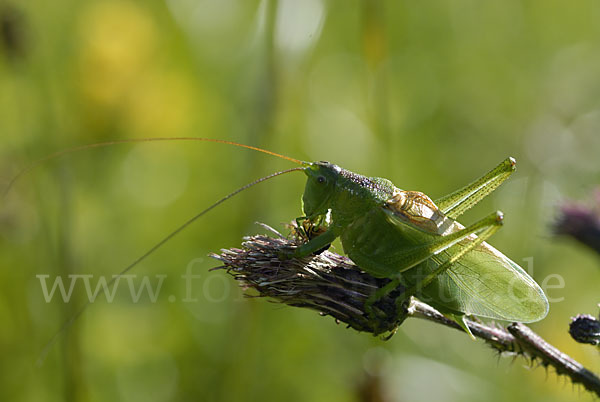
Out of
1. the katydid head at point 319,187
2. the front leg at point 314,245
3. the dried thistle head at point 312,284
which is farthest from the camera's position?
the katydid head at point 319,187

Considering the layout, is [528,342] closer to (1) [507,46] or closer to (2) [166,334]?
(2) [166,334]

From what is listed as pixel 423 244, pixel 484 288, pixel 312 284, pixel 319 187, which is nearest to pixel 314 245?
pixel 312 284

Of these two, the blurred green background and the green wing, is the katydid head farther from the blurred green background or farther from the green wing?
the blurred green background

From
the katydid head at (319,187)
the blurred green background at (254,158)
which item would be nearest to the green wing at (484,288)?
the katydid head at (319,187)

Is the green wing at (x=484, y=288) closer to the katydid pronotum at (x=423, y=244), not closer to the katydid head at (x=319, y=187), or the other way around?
the katydid pronotum at (x=423, y=244)

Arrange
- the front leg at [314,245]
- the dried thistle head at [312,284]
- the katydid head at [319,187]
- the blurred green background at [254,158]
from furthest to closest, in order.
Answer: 1. the blurred green background at [254,158]
2. the katydid head at [319,187]
3. the front leg at [314,245]
4. the dried thistle head at [312,284]

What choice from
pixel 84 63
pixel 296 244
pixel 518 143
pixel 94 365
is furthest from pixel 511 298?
pixel 84 63

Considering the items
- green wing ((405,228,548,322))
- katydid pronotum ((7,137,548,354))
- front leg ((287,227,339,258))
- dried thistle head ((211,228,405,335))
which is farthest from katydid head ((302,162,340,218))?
green wing ((405,228,548,322))

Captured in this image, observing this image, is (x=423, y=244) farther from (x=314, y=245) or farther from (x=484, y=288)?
(x=314, y=245)
